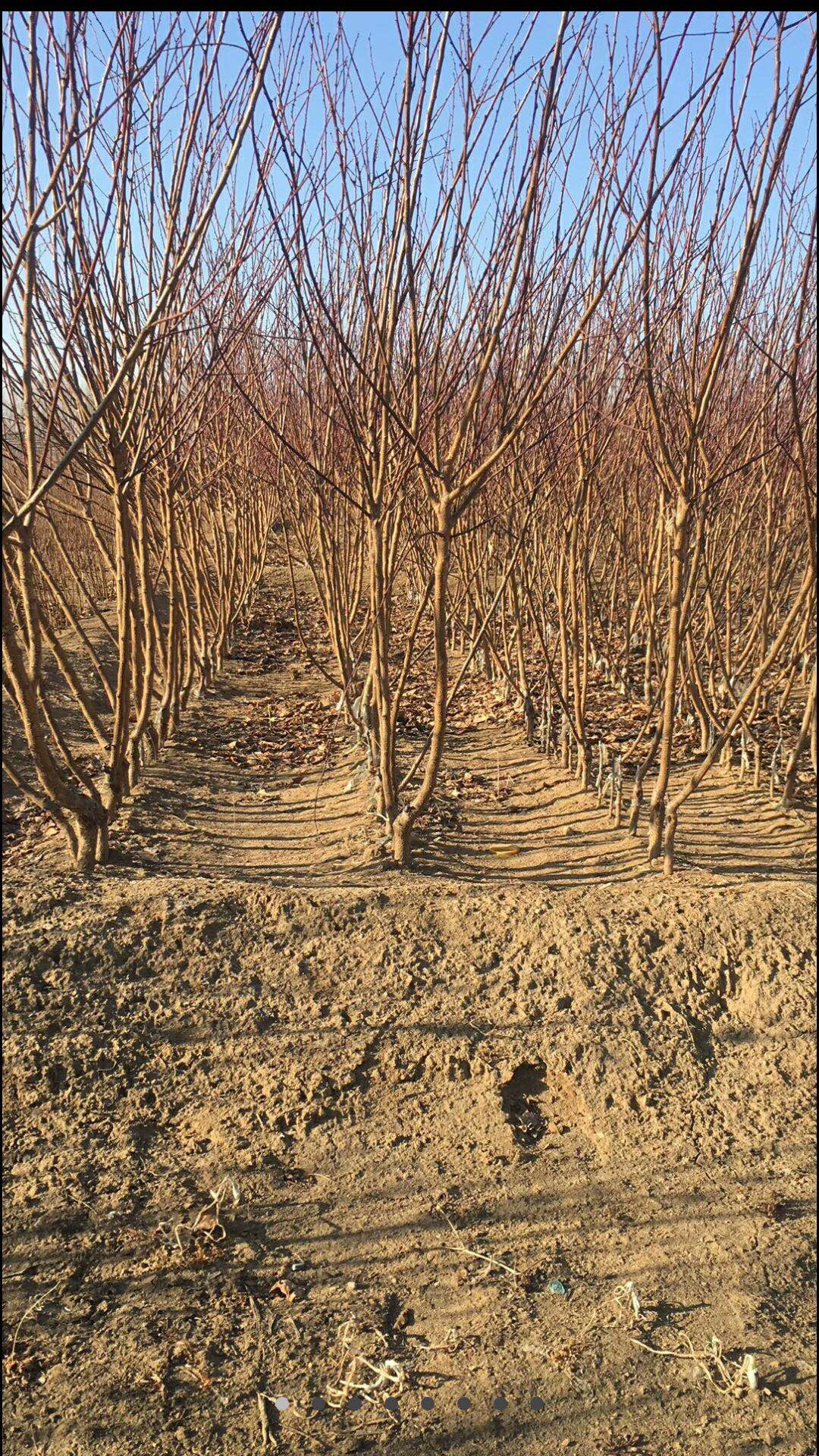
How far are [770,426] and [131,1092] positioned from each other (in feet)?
11.3

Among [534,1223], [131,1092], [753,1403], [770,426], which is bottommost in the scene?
[753,1403]

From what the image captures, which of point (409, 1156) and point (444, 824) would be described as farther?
point (444, 824)

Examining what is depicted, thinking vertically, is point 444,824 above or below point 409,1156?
above

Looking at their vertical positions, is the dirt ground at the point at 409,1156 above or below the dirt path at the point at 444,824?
below

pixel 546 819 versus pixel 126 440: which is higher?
pixel 126 440

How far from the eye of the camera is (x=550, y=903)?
2.59 metres

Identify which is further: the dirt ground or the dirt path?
the dirt path

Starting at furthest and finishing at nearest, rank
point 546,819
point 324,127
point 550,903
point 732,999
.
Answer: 1. point 546,819
2. point 324,127
3. point 550,903
4. point 732,999

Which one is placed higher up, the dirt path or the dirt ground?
the dirt path

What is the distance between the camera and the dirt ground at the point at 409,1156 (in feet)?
5.22

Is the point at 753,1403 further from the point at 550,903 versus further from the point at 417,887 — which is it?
the point at 417,887

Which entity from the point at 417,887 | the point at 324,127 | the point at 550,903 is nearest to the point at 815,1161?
the point at 550,903

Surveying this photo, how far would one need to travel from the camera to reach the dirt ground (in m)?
1.59

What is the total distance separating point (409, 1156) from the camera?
209 centimetres
